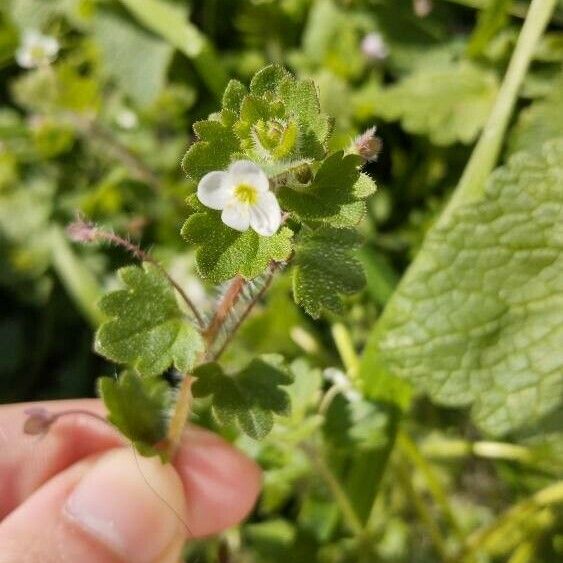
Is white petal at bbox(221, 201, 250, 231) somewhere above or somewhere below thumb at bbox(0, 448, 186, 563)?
above

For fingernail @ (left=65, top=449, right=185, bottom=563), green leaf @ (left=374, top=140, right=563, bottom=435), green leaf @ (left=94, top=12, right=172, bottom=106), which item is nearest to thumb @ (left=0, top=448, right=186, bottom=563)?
fingernail @ (left=65, top=449, right=185, bottom=563)

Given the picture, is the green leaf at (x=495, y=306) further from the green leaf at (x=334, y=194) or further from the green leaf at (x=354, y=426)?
the green leaf at (x=334, y=194)

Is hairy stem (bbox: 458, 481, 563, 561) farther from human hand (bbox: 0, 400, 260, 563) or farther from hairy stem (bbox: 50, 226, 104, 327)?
hairy stem (bbox: 50, 226, 104, 327)

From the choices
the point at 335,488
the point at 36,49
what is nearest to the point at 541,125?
the point at 335,488

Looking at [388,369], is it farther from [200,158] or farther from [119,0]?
[119,0]

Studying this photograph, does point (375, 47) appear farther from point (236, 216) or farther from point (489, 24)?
point (236, 216)

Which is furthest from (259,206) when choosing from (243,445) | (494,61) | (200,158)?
(494,61)
